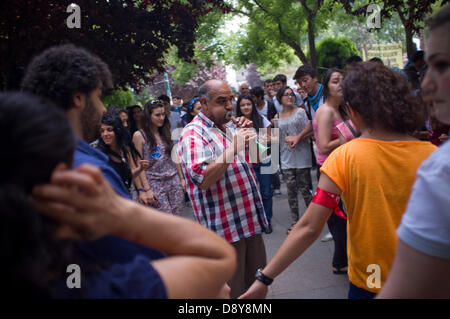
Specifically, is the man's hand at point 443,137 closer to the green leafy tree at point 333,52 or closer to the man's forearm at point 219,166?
the man's forearm at point 219,166

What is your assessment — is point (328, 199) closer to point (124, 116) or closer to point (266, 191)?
point (266, 191)

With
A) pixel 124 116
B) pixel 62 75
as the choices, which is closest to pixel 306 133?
pixel 124 116

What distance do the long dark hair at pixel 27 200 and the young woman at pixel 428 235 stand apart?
2.81ft

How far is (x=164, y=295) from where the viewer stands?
1019 mm

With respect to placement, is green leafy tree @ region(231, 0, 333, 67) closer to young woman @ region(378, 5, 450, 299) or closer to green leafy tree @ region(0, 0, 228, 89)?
green leafy tree @ region(0, 0, 228, 89)

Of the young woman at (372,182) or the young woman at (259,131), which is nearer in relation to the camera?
the young woman at (372,182)

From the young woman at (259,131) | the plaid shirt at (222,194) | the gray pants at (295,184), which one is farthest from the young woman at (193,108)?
the plaid shirt at (222,194)

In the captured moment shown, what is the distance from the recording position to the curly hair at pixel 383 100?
6.45 feet

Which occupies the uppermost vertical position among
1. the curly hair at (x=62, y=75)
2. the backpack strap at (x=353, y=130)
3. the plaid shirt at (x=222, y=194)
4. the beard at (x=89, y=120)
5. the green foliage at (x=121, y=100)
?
the green foliage at (x=121, y=100)

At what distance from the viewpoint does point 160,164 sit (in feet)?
16.8

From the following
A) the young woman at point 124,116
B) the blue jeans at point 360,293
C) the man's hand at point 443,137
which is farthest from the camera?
the young woman at point 124,116

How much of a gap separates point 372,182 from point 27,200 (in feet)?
5.17

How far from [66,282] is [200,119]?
2341 mm

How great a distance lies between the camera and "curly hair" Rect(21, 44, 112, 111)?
1.62 metres
